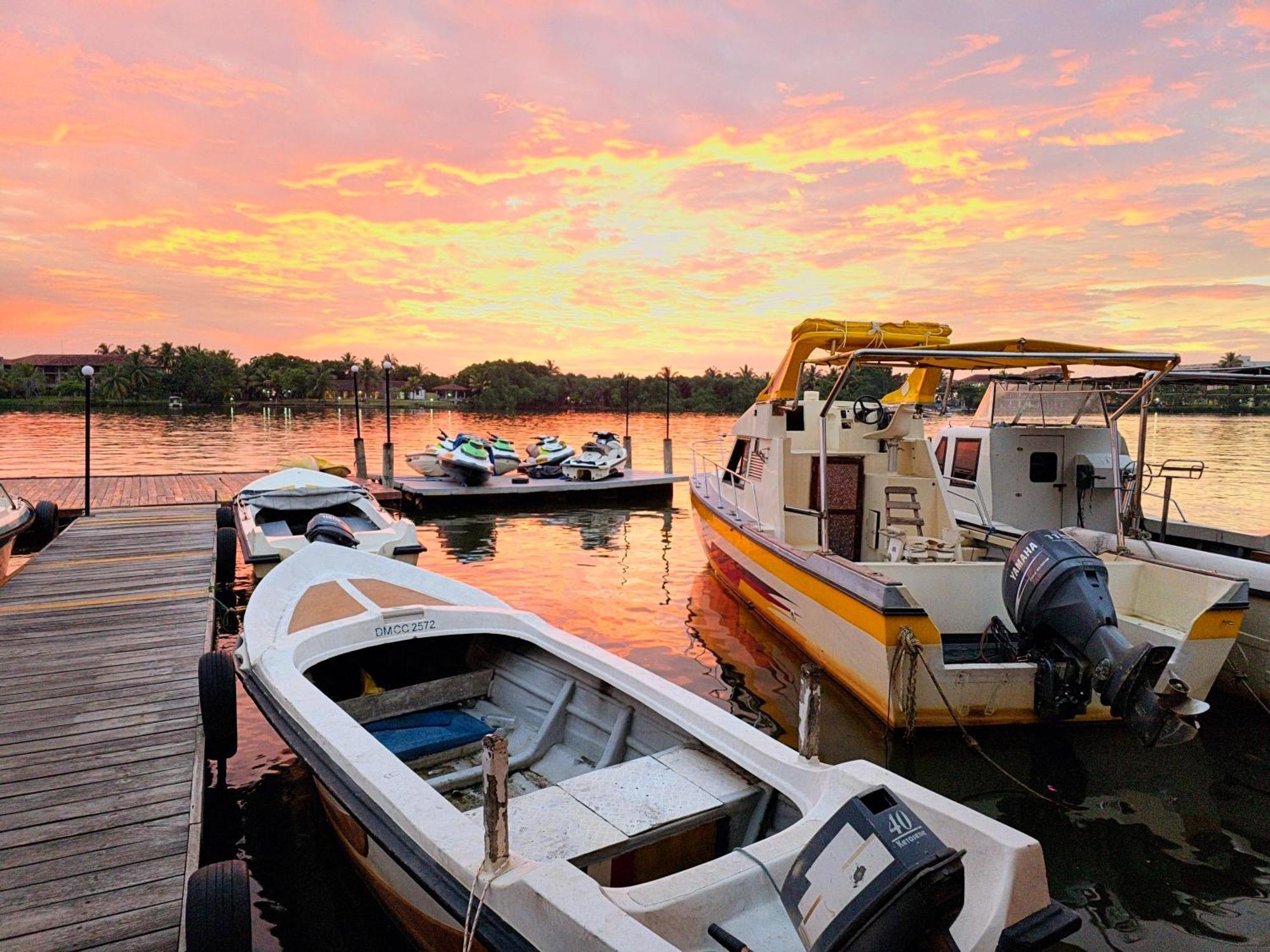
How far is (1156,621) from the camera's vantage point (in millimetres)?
6562

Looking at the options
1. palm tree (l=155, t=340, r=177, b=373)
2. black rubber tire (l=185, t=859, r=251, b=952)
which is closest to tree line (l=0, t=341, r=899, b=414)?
palm tree (l=155, t=340, r=177, b=373)

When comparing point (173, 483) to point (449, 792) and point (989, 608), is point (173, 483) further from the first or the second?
point (989, 608)

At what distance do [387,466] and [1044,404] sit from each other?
1603cm

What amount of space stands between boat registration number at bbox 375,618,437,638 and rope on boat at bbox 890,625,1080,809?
360 cm

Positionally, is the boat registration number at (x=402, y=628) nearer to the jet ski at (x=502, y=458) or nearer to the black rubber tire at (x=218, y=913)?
the black rubber tire at (x=218, y=913)

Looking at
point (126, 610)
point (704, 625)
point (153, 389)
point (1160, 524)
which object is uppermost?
point (153, 389)

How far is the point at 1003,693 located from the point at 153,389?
10816 centimetres

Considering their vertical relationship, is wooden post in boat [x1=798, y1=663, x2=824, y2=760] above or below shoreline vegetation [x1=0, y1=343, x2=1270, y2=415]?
below

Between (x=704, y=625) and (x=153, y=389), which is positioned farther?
(x=153, y=389)

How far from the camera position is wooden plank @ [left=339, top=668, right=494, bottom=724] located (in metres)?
5.11

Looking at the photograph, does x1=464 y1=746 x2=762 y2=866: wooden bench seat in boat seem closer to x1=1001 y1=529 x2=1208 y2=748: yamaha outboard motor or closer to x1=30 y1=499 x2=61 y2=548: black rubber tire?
x1=1001 y1=529 x2=1208 y2=748: yamaha outboard motor

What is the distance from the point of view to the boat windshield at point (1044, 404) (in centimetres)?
1030

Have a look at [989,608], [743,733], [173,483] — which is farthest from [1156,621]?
[173,483]

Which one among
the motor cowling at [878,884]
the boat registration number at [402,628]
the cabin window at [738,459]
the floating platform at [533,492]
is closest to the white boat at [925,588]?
the cabin window at [738,459]
